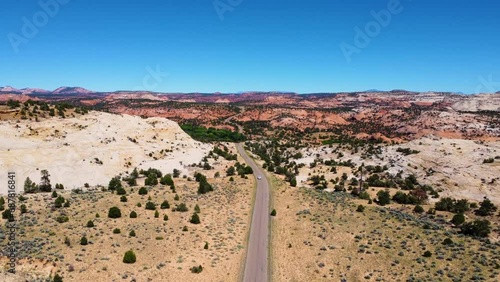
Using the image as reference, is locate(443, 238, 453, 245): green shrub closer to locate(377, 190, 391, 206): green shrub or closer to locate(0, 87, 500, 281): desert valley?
locate(0, 87, 500, 281): desert valley

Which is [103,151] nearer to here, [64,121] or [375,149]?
[64,121]

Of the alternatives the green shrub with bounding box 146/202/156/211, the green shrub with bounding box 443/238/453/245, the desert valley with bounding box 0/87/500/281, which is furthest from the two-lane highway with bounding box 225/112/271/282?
the green shrub with bounding box 443/238/453/245

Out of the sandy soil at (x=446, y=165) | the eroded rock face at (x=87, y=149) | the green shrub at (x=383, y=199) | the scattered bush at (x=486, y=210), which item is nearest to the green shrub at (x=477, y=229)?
the scattered bush at (x=486, y=210)

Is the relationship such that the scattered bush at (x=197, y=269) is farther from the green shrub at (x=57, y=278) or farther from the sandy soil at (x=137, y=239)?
the green shrub at (x=57, y=278)

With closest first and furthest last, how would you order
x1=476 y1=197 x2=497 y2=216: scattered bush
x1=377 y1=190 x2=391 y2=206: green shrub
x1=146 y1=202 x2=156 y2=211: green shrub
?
1. x1=146 y1=202 x2=156 y2=211: green shrub
2. x1=476 y1=197 x2=497 y2=216: scattered bush
3. x1=377 y1=190 x2=391 y2=206: green shrub

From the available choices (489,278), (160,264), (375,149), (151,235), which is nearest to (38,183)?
(151,235)
